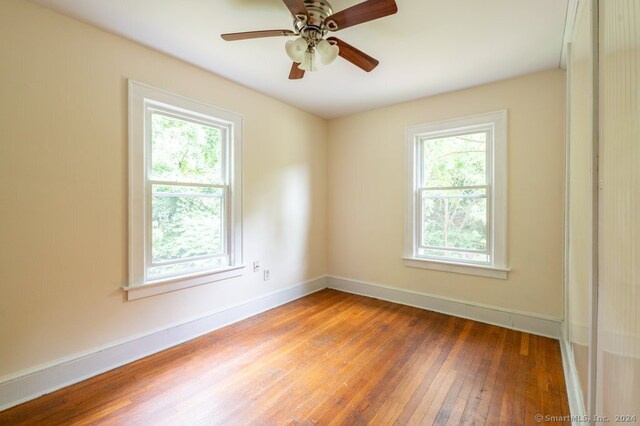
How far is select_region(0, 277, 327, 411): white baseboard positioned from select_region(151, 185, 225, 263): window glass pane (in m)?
0.65

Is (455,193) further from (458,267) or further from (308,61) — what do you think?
(308,61)

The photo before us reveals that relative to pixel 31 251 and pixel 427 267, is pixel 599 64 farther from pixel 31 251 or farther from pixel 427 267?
pixel 31 251

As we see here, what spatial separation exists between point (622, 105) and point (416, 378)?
196 centimetres

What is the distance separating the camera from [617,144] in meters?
0.92

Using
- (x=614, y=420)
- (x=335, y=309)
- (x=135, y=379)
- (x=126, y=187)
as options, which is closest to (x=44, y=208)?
(x=126, y=187)

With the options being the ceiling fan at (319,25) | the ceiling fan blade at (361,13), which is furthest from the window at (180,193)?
the ceiling fan blade at (361,13)

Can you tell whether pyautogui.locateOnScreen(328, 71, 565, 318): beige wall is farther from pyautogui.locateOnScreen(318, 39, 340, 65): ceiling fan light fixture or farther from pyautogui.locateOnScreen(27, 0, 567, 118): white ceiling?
pyautogui.locateOnScreen(318, 39, 340, 65): ceiling fan light fixture

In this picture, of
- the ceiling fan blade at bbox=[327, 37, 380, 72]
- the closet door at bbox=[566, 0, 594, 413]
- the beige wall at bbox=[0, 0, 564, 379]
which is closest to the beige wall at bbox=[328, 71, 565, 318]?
the beige wall at bbox=[0, 0, 564, 379]

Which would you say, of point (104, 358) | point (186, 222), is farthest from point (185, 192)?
point (104, 358)

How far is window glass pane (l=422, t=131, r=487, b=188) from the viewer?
308cm

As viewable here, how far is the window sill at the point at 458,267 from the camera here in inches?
115

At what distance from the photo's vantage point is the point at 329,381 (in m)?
1.97

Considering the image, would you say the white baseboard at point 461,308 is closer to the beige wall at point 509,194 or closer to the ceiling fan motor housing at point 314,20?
the beige wall at point 509,194

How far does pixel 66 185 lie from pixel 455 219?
144 inches
